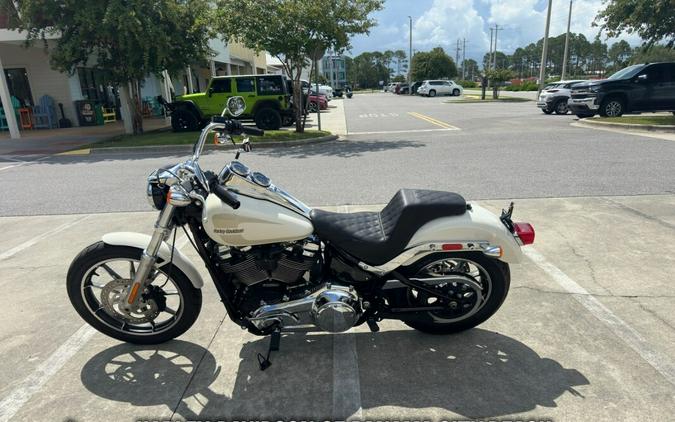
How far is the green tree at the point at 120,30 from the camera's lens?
12.8 metres

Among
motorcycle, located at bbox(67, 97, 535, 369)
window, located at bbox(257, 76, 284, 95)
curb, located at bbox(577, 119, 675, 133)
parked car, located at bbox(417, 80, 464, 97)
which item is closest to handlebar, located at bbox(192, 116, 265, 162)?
motorcycle, located at bbox(67, 97, 535, 369)

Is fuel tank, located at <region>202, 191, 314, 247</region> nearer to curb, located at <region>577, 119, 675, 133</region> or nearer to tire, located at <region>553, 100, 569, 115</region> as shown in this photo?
curb, located at <region>577, 119, 675, 133</region>

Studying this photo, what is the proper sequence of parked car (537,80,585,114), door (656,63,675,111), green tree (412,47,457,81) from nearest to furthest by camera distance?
door (656,63,675,111) → parked car (537,80,585,114) → green tree (412,47,457,81)

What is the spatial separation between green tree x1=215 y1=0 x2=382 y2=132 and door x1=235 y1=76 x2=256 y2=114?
7.97ft

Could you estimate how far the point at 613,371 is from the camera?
2.66 meters

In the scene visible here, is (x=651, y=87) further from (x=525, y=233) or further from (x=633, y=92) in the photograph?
(x=525, y=233)

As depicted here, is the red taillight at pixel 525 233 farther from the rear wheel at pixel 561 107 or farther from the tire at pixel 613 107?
the rear wheel at pixel 561 107

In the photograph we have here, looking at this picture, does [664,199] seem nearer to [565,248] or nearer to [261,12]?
[565,248]

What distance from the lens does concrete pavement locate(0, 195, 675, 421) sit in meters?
2.46

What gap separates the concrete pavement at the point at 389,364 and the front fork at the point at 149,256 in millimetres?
444

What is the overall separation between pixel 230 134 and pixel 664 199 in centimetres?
585

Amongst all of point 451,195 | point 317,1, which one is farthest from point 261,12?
point 451,195

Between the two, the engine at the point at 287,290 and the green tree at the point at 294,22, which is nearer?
the engine at the point at 287,290

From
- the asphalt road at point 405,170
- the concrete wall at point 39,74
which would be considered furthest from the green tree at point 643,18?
the concrete wall at point 39,74
